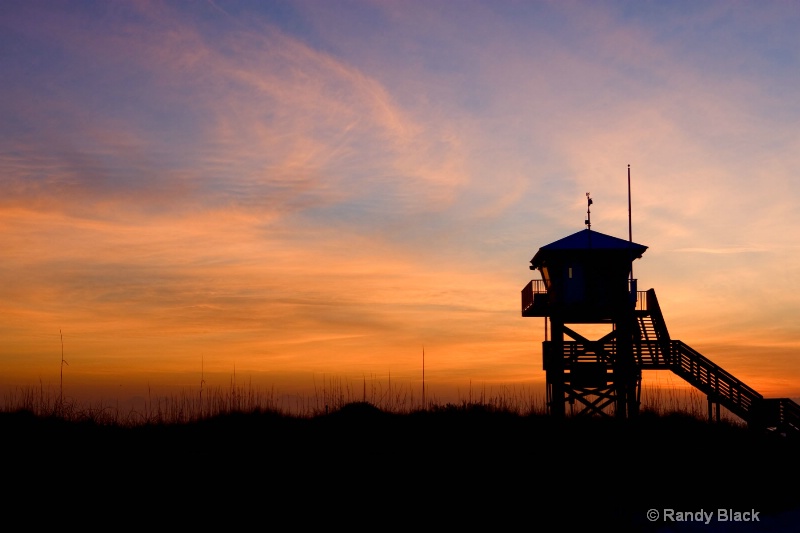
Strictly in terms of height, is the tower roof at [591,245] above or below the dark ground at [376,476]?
above

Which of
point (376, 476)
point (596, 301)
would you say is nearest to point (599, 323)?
point (596, 301)

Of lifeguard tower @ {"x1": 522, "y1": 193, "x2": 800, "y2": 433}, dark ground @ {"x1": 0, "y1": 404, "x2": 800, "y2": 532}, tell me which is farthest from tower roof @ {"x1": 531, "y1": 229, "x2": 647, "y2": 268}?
dark ground @ {"x1": 0, "y1": 404, "x2": 800, "y2": 532}

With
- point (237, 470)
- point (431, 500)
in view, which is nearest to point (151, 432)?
point (237, 470)

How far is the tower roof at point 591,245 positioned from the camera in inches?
1478

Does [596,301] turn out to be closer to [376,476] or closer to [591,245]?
[591,245]

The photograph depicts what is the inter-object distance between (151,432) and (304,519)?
31.0 ft

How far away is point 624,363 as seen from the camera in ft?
125

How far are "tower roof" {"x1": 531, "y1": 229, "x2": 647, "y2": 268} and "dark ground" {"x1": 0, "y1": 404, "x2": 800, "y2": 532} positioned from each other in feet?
38.6

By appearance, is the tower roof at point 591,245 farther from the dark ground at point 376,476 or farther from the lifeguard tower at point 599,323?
the dark ground at point 376,476

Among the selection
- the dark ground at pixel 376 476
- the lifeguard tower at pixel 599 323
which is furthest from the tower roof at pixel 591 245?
the dark ground at pixel 376 476

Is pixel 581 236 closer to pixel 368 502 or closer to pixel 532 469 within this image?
pixel 532 469

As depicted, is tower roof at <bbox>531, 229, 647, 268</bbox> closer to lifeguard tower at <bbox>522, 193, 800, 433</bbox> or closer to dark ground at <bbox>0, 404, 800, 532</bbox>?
lifeguard tower at <bbox>522, 193, 800, 433</bbox>

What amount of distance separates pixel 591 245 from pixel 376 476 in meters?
21.3

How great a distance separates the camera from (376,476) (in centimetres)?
1986
